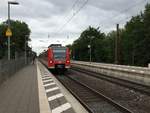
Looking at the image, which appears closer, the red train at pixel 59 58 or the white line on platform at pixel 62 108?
the white line on platform at pixel 62 108

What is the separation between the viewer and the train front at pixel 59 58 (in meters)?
39.5

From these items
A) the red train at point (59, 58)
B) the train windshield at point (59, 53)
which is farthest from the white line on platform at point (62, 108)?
the train windshield at point (59, 53)

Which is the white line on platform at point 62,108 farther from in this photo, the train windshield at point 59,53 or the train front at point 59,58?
the train windshield at point 59,53

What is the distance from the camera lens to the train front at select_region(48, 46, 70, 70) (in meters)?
39.5

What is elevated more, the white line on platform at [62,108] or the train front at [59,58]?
the train front at [59,58]

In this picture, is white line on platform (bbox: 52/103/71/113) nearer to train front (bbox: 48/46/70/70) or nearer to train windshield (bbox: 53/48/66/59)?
train front (bbox: 48/46/70/70)

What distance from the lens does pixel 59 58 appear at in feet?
130

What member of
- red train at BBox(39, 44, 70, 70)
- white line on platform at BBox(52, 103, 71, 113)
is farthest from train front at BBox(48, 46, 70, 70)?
white line on platform at BBox(52, 103, 71, 113)

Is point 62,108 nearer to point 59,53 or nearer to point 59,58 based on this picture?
point 59,58

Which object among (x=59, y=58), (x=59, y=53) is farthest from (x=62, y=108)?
(x=59, y=53)

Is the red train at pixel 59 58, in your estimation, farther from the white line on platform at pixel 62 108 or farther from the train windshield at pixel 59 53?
the white line on platform at pixel 62 108

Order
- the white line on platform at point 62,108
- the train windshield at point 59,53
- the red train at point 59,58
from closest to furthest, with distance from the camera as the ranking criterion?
the white line on platform at point 62,108 < the red train at point 59,58 < the train windshield at point 59,53

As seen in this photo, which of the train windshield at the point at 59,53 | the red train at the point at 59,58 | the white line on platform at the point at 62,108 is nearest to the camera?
the white line on platform at the point at 62,108

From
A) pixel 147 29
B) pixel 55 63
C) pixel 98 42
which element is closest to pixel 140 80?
pixel 55 63
